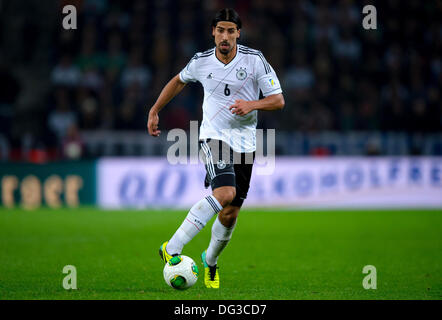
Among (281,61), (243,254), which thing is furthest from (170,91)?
(281,61)

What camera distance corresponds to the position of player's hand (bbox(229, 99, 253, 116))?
6.11 m

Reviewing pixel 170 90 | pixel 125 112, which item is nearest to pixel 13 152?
pixel 125 112

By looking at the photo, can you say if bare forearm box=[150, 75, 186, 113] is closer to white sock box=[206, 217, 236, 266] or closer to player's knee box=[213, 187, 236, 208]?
player's knee box=[213, 187, 236, 208]

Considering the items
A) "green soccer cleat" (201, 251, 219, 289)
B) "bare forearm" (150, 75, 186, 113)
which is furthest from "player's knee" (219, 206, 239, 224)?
"bare forearm" (150, 75, 186, 113)

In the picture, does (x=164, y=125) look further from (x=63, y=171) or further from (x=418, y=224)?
(x=418, y=224)

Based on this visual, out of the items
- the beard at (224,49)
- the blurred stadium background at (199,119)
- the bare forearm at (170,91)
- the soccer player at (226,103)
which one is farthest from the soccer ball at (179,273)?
the blurred stadium background at (199,119)

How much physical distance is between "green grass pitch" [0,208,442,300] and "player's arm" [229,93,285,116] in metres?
1.50

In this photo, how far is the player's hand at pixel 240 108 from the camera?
6.11 meters

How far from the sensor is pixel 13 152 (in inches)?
659

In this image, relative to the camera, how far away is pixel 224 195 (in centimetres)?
621

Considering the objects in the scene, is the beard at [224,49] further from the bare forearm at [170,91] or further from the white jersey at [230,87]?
the bare forearm at [170,91]

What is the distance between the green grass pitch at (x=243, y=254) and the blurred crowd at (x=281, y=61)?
11.3 feet
